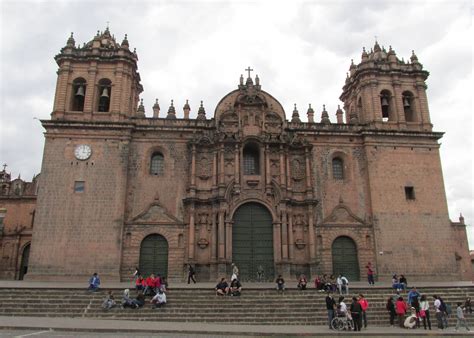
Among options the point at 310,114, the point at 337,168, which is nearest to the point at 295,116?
the point at 310,114

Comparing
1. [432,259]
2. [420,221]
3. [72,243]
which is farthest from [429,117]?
[72,243]

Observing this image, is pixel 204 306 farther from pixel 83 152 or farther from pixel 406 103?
pixel 406 103

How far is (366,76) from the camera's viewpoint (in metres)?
29.8

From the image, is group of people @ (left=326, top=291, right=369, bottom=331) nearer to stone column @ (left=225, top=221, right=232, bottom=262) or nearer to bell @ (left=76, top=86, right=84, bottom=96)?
stone column @ (left=225, top=221, right=232, bottom=262)

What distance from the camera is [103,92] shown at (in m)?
27.8

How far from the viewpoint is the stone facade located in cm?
3612

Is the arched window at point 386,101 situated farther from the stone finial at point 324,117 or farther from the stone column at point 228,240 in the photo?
the stone column at point 228,240

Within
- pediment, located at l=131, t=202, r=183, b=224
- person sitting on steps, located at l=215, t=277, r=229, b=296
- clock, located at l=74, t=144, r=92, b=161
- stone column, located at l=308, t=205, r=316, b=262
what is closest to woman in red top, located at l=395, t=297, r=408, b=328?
person sitting on steps, located at l=215, t=277, r=229, b=296

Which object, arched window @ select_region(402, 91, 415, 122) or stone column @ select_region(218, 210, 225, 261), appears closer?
stone column @ select_region(218, 210, 225, 261)

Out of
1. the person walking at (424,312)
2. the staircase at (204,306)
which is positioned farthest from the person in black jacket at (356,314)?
the person walking at (424,312)

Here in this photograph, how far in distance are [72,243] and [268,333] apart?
1523 cm

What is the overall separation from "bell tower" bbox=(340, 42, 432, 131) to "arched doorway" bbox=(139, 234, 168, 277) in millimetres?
15541

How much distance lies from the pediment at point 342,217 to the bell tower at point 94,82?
48.9 ft

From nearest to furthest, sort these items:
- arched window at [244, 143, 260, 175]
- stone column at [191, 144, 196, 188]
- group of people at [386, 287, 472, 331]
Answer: group of people at [386, 287, 472, 331] → stone column at [191, 144, 196, 188] → arched window at [244, 143, 260, 175]
